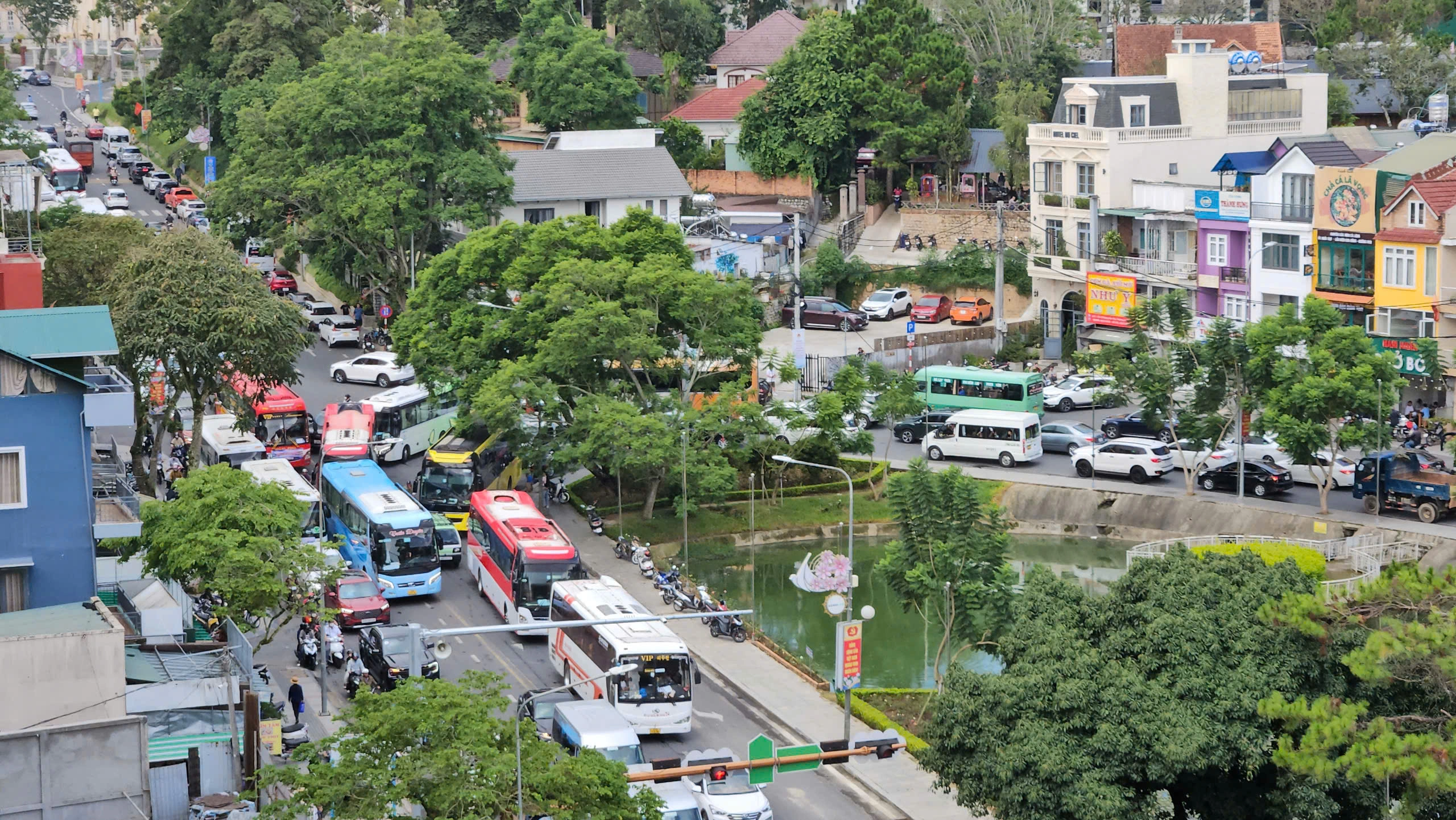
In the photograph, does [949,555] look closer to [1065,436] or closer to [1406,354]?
[1065,436]

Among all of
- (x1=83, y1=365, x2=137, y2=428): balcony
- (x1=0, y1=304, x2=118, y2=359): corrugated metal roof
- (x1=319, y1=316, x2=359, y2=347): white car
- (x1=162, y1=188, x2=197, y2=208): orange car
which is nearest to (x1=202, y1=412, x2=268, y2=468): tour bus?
(x1=319, y1=316, x2=359, y2=347): white car

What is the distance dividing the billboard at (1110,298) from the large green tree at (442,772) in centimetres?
4755

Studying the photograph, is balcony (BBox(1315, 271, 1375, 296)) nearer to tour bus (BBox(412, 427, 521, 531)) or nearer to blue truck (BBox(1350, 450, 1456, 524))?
blue truck (BBox(1350, 450, 1456, 524))

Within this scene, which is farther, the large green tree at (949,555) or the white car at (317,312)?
the white car at (317,312)

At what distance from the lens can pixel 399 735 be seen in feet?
98.8

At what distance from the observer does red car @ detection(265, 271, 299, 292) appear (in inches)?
3371

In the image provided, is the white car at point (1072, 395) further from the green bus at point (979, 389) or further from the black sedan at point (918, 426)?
the black sedan at point (918, 426)

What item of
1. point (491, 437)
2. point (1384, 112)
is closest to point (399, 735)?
point (491, 437)

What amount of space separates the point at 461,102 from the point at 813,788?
47.3m

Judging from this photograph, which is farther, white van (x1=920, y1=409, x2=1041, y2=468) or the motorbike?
white van (x1=920, y1=409, x2=1041, y2=468)

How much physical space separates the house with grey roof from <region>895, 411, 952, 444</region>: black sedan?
24197 millimetres

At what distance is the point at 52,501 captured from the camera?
3788cm

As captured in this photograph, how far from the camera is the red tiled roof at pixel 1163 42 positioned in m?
94.8

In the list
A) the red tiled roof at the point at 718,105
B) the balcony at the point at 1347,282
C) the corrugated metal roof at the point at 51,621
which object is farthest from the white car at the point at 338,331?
the corrugated metal roof at the point at 51,621
